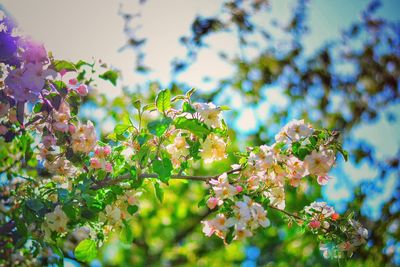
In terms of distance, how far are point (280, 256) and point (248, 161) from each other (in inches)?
259

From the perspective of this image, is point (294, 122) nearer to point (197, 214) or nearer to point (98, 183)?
point (98, 183)

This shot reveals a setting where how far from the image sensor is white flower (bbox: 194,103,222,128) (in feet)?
5.53

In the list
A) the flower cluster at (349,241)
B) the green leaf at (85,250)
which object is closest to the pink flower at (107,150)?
the green leaf at (85,250)

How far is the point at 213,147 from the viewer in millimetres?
1819

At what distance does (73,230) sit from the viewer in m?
2.09

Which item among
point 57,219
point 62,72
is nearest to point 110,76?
point 62,72

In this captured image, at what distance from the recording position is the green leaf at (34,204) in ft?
5.27

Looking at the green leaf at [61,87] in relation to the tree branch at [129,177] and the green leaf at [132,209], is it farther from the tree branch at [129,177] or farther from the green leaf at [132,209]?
the green leaf at [132,209]

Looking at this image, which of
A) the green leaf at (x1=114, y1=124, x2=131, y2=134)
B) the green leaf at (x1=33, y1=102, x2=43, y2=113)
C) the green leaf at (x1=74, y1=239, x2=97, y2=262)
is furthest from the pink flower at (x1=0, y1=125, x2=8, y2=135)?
the green leaf at (x1=74, y1=239, x2=97, y2=262)

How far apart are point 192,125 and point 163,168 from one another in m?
0.21

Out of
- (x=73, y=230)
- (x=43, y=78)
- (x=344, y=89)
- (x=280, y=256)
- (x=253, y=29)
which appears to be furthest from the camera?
(x=280, y=256)

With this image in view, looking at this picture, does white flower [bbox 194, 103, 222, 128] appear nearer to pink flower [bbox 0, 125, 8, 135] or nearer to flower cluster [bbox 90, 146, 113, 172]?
flower cluster [bbox 90, 146, 113, 172]

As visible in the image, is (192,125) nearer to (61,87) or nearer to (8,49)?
(61,87)

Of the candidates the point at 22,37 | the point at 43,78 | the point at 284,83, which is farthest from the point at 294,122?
the point at 284,83
